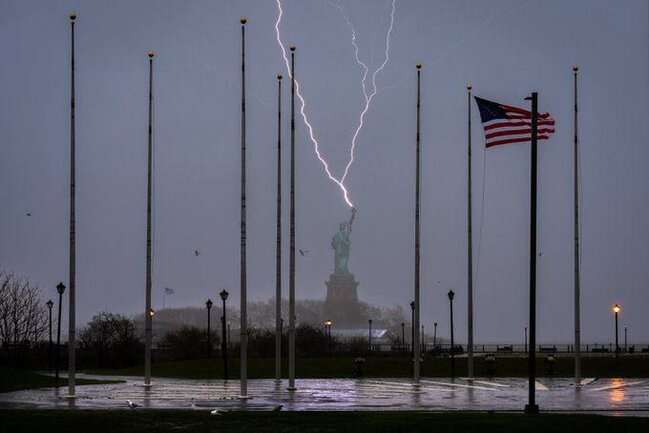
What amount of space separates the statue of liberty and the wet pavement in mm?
135802

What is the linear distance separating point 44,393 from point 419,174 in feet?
63.3

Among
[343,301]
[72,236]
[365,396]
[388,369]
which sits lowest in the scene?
[388,369]

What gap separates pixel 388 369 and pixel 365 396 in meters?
26.8

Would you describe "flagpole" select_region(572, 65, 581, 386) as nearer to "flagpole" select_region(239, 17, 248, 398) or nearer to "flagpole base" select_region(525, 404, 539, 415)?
"flagpole" select_region(239, 17, 248, 398)

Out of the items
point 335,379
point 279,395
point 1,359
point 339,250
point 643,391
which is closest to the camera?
point 279,395

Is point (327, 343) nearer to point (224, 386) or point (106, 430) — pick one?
point (224, 386)

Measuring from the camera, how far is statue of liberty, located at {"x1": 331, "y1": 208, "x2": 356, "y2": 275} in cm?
19000

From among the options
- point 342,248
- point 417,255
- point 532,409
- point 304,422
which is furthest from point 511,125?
point 342,248

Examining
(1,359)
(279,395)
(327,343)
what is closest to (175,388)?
(279,395)

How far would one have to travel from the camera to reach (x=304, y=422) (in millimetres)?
26375

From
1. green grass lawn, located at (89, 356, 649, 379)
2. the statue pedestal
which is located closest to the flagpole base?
green grass lawn, located at (89, 356, 649, 379)

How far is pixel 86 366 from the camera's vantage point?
272 feet

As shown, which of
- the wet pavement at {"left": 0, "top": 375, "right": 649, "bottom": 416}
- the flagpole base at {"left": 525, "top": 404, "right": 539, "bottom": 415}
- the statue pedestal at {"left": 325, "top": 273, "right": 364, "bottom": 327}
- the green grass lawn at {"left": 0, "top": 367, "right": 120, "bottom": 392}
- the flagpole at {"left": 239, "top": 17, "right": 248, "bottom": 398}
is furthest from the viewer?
the statue pedestal at {"left": 325, "top": 273, "right": 364, "bottom": 327}

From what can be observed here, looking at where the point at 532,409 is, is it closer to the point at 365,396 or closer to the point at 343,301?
the point at 365,396
